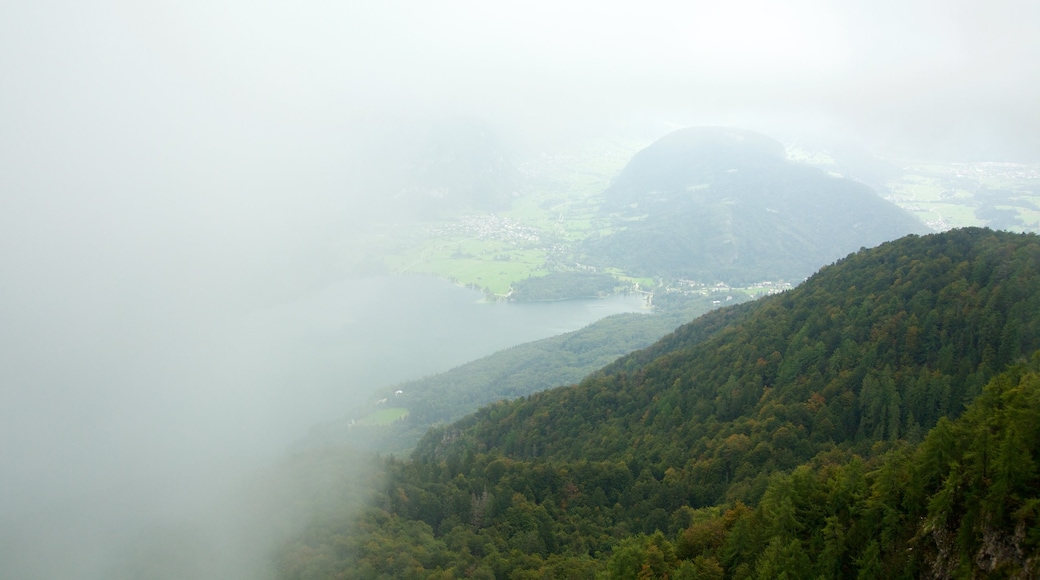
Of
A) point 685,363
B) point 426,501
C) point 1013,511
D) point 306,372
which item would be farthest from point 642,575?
point 306,372

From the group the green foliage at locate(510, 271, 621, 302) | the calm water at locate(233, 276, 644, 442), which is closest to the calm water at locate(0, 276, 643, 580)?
the calm water at locate(233, 276, 644, 442)

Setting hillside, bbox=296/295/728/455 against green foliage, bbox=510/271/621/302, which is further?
green foliage, bbox=510/271/621/302

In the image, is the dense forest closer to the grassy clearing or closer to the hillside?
the hillside

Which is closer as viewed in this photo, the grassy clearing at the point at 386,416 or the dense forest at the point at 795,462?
the dense forest at the point at 795,462

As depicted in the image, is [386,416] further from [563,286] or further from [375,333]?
[563,286]

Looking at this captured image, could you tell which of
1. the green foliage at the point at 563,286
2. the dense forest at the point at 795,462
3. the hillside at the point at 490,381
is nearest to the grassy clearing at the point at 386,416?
the hillside at the point at 490,381

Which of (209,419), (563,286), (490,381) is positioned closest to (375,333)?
(490,381)

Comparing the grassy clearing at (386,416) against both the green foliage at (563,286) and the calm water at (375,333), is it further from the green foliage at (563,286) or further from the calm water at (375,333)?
the green foliage at (563,286)
